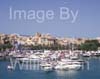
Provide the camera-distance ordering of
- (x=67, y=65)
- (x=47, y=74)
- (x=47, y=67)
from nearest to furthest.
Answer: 1. (x=47, y=74)
2. (x=47, y=67)
3. (x=67, y=65)

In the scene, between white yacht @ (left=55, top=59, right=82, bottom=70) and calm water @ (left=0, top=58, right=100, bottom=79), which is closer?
calm water @ (left=0, top=58, right=100, bottom=79)

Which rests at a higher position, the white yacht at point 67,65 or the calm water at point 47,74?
the white yacht at point 67,65

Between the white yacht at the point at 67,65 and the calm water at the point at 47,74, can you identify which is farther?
the white yacht at the point at 67,65

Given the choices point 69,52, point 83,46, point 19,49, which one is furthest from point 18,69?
point 83,46

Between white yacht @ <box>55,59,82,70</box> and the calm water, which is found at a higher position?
white yacht @ <box>55,59,82,70</box>

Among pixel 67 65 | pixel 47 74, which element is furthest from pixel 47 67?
pixel 67 65

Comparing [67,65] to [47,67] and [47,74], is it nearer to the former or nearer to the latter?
[47,67]

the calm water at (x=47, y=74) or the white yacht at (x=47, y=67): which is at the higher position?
the white yacht at (x=47, y=67)

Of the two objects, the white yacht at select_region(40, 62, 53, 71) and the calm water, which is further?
the white yacht at select_region(40, 62, 53, 71)

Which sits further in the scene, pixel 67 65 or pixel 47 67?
pixel 67 65

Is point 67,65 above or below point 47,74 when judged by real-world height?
above

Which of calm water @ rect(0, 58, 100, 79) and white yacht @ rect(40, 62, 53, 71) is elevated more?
white yacht @ rect(40, 62, 53, 71)

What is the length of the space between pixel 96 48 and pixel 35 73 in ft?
11.7

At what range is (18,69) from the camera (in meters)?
7.13
